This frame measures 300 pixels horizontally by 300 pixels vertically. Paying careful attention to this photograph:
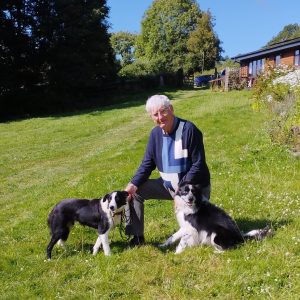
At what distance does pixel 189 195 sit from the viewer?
207 inches

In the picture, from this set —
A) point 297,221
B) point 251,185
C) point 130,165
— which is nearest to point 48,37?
point 130,165

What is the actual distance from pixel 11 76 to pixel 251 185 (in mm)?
25664

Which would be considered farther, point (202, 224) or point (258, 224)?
point (258, 224)

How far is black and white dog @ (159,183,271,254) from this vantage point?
5.33 meters

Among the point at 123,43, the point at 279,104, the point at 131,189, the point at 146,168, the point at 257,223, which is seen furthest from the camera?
the point at 123,43

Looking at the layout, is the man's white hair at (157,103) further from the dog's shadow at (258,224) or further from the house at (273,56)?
the house at (273,56)

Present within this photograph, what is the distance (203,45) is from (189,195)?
5718cm

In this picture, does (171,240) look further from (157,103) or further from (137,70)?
(137,70)

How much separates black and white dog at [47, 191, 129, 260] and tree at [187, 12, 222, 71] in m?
56.7

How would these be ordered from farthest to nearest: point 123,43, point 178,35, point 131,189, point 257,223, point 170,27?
point 123,43
point 170,27
point 178,35
point 257,223
point 131,189

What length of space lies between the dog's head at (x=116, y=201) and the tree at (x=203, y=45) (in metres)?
56.7

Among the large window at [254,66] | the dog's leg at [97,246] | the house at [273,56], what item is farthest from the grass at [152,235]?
the large window at [254,66]

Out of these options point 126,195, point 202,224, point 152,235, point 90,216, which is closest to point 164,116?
point 126,195

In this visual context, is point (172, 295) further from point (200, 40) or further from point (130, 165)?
point (200, 40)
